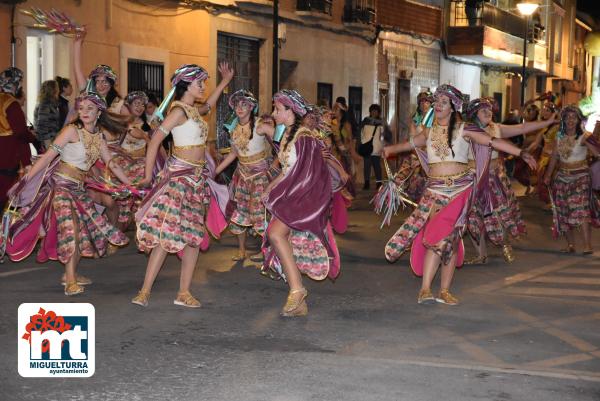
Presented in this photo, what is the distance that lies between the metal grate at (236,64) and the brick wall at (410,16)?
6.41 metres

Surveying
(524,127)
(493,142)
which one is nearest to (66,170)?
(493,142)

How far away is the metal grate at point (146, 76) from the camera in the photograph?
63.7ft

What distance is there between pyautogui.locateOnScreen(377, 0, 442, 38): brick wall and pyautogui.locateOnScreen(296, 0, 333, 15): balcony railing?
12.8ft

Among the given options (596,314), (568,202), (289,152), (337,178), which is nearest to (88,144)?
(289,152)

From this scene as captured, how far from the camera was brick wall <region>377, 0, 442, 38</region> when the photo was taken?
30.0m

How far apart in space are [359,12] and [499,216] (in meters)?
16.4

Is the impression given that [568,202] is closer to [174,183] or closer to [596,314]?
[596,314]

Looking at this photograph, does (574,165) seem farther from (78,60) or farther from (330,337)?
(330,337)

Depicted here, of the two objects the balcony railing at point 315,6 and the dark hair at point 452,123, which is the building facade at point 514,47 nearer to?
the balcony railing at point 315,6

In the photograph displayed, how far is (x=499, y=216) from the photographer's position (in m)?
12.3

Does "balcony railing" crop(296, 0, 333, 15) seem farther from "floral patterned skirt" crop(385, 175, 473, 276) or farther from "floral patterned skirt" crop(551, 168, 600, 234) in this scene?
"floral patterned skirt" crop(385, 175, 473, 276)

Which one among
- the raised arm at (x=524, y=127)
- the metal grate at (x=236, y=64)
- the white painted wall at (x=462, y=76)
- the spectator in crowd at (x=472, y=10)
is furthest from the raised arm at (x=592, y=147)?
the spectator in crowd at (x=472, y=10)

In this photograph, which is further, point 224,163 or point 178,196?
point 224,163

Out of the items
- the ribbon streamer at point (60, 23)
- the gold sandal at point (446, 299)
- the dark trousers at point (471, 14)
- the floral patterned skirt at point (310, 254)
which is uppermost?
the dark trousers at point (471, 14)
